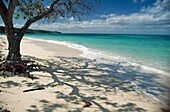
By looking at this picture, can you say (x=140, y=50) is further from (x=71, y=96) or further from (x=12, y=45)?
(x=71, y=96)

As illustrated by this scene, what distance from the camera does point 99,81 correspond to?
6672mm

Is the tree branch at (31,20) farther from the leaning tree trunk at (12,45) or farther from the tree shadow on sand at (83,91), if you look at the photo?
the tree shadow on sand at (83,91)

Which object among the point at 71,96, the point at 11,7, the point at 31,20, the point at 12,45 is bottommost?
the point at 71,96

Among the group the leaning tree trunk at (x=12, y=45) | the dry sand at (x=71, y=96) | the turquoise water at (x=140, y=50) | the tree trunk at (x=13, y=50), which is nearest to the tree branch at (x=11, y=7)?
the leaning tree trunk at (x=12, y=45)

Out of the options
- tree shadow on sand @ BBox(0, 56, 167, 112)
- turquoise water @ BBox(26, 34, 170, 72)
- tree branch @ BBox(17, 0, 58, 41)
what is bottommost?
tree shadow on sand @ BBox(0, 56, 167, 112)

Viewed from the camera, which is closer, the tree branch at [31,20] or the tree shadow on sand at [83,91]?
the tree shadow on sand at [83,91]

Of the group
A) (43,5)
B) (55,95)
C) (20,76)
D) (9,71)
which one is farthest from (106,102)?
(43,5)

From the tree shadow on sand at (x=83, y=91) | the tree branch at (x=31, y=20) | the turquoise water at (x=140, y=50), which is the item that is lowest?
→ the tree shadow on sand at (x=83, y=91)

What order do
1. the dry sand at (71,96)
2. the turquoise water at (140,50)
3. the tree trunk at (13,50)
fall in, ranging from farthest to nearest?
the turquoise water at (140,50), the tree trunk at (13,50), the dry sand at (71,96)

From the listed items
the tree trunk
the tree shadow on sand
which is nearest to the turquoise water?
the tree shadow on sand

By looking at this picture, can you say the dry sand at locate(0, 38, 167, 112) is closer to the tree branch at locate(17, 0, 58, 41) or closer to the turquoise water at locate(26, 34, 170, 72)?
the tree branch at locate(17, 0, 58, 41)

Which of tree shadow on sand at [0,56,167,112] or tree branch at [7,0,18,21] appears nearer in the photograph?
tree shadow on sand at [0,56,167,112]

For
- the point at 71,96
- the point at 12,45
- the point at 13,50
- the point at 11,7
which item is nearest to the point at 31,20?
the point at 11,7

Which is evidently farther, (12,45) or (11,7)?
(12,45)
